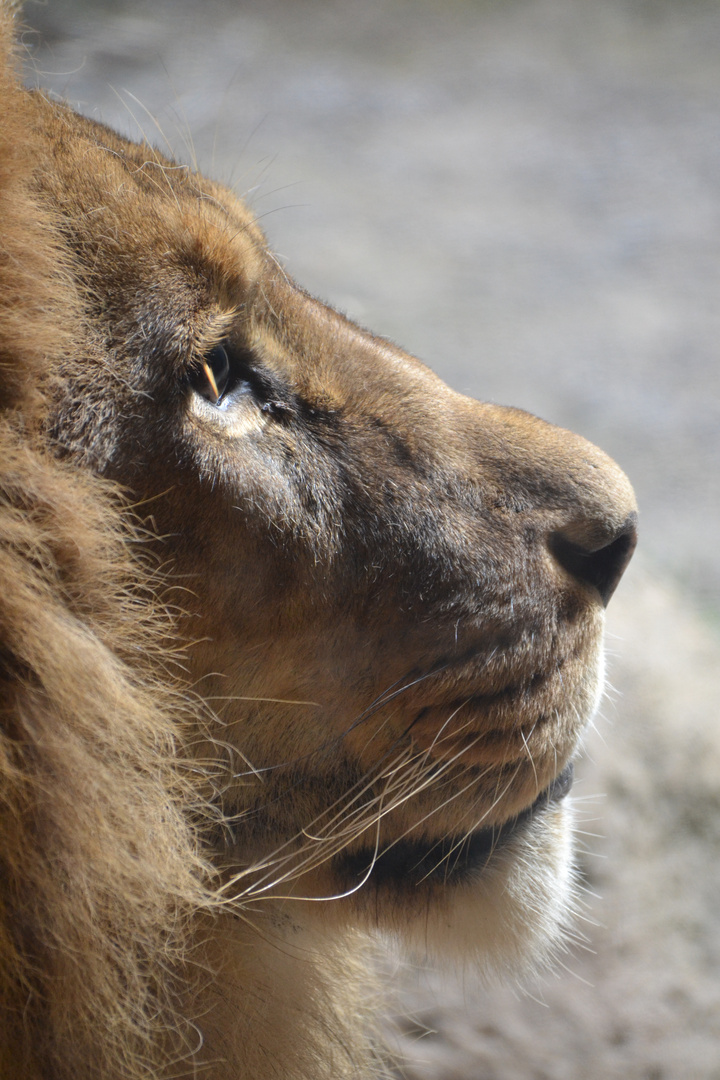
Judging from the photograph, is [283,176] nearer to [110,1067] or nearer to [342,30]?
[342,30]

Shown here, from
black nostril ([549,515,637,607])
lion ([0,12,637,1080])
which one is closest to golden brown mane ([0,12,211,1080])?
lion ([0,12,637,1080])

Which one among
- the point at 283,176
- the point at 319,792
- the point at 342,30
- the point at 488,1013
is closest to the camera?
the point at 319,792

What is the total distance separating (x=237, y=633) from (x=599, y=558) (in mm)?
491

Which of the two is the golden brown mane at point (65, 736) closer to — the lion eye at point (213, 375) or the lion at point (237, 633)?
the lion at point (237, 633)

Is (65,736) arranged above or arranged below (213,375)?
below

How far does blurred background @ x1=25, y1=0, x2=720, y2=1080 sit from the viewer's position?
1.92 m

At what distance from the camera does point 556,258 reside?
4562mm

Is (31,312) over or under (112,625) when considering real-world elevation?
over

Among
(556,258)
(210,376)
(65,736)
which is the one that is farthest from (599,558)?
(556,258)

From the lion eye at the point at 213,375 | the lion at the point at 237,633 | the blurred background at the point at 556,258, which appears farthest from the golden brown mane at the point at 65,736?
the blurred background at the point at 556,258

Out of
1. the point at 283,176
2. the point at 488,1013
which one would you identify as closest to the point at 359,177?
the point at 283,176

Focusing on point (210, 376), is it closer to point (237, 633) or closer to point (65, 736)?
point (237, 633)

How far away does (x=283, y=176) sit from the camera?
4895 mm

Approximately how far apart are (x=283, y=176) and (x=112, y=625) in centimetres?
437
